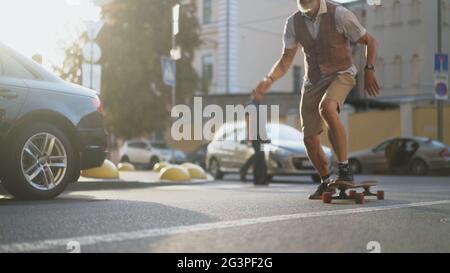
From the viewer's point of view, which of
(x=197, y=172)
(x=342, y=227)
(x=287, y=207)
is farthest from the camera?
(x=197, y=172)

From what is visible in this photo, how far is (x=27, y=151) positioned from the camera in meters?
6.41

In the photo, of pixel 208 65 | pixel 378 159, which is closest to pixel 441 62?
pixel 378 159

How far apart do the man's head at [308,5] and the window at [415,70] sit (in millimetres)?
26786

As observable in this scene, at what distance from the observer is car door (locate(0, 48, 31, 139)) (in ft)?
20.6

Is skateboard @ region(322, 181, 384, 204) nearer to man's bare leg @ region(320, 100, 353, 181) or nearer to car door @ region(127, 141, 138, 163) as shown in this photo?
man's bare leg @ region(320, 100, 353, 181)

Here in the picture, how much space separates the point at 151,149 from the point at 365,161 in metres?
12.5

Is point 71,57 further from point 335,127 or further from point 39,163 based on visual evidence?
point 335,127

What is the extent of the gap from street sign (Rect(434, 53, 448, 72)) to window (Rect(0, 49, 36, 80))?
1546cm

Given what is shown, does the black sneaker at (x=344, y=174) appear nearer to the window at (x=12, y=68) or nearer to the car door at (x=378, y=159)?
the window at (x=12, y=68)

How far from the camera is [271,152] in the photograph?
15.4 m

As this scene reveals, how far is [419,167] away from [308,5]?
15.0 meters

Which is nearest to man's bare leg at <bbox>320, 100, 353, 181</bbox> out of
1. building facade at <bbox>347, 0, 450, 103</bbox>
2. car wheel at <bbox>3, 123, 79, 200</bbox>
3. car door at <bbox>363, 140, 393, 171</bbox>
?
car wheel at <bbox>3, 123, 79, 200</bbox>

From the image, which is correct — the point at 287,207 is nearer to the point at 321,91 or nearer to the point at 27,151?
the point at 321,91

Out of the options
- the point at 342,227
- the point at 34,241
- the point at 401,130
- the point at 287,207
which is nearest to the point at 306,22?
the point at 287,207
